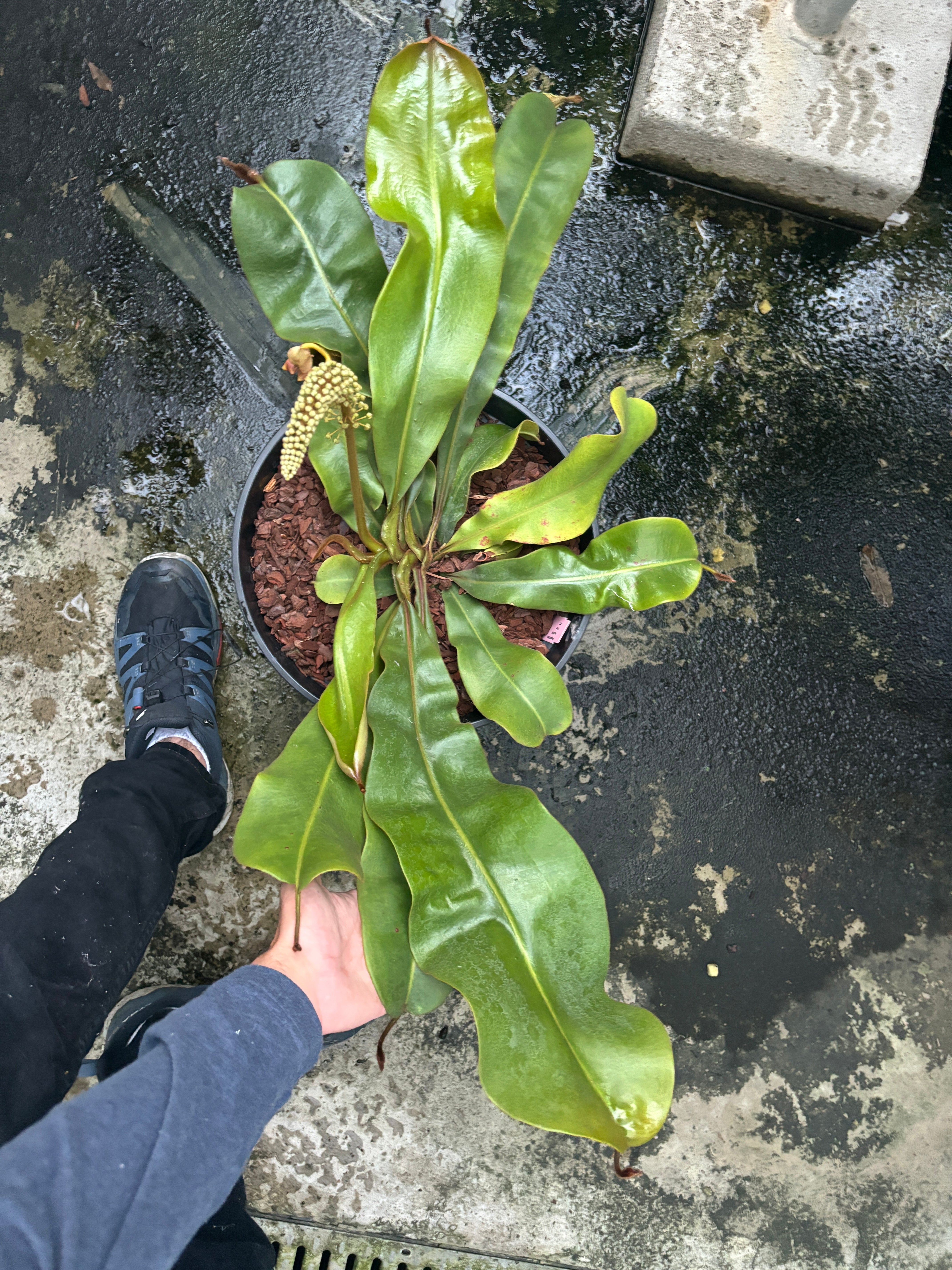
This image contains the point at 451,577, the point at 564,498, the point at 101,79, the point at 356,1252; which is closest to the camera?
the point at 564,498

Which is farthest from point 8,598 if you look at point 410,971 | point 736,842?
point 736,842

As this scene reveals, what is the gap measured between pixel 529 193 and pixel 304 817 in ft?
2.91

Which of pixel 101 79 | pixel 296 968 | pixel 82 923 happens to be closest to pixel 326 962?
pixel 296 968

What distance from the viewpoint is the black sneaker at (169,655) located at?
56.6 inches

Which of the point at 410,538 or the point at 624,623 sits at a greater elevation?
the point at 410,538

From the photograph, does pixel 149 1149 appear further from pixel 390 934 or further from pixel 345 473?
pixel 345 473

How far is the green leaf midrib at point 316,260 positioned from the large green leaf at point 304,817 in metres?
0.54

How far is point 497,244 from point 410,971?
3.15 ft


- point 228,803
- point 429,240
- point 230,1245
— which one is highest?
point 429,240

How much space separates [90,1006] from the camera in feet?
3.71

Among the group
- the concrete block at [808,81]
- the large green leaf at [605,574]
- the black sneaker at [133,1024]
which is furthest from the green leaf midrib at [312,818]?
the concrete block at [808,81]

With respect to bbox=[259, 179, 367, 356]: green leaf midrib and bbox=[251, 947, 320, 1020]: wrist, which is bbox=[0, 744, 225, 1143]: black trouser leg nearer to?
bbox=[251, 947, 320, 1020]: wrist

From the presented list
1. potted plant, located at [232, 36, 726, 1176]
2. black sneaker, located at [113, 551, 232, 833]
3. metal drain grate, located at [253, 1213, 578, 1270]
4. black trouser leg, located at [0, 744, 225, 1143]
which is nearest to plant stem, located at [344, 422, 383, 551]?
potted plant, located at [232, 36, 726, 1176]

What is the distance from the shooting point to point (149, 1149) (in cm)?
72
